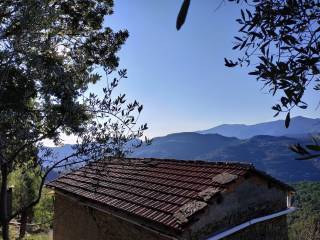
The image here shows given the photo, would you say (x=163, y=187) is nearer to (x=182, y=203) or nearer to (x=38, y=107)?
(x=182, y=203)

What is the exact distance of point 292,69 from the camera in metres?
2.75

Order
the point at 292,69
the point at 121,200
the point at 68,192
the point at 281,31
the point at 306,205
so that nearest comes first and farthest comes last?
Result: the point at 292,69 → the point at 281,31 → the point at 121,200 → the point at 68,192 → the point at 306,205

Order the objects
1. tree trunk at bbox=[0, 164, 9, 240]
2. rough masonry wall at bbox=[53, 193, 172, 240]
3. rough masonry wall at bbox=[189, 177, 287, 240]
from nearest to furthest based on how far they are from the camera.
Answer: tree trunk at bbox=[0, 164, 9, 240]
rough masonry wall at bbox=[189, 177, 287, 240]
rough masonry wall at bbox=[53, 193, 172, 240]

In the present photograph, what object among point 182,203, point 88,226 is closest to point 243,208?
point 182,203

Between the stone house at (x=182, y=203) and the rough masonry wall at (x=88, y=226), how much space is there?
0.08 ft

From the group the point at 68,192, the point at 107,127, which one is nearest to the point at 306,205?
the point at 68,192

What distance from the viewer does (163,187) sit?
10.7 m

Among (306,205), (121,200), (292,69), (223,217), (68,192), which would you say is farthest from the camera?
(306,205)

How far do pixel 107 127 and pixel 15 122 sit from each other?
1476 millimetres

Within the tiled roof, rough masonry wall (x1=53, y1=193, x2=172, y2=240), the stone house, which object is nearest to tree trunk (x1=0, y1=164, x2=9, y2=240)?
the tiled roof

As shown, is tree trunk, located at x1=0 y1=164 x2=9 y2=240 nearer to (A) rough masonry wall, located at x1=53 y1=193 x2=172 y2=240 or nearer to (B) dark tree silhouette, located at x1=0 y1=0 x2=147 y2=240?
(B) dark tree silhouette, located at x1=0 y1=0 x2=147 y2=240

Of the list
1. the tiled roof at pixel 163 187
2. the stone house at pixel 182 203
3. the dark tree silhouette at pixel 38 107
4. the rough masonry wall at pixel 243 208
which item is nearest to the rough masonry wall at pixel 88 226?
the stone house at pixel 182 203

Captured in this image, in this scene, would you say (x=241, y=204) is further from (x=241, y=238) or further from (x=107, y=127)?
(x=107, y=127)

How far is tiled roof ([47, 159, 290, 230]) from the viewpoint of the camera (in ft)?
29.1
